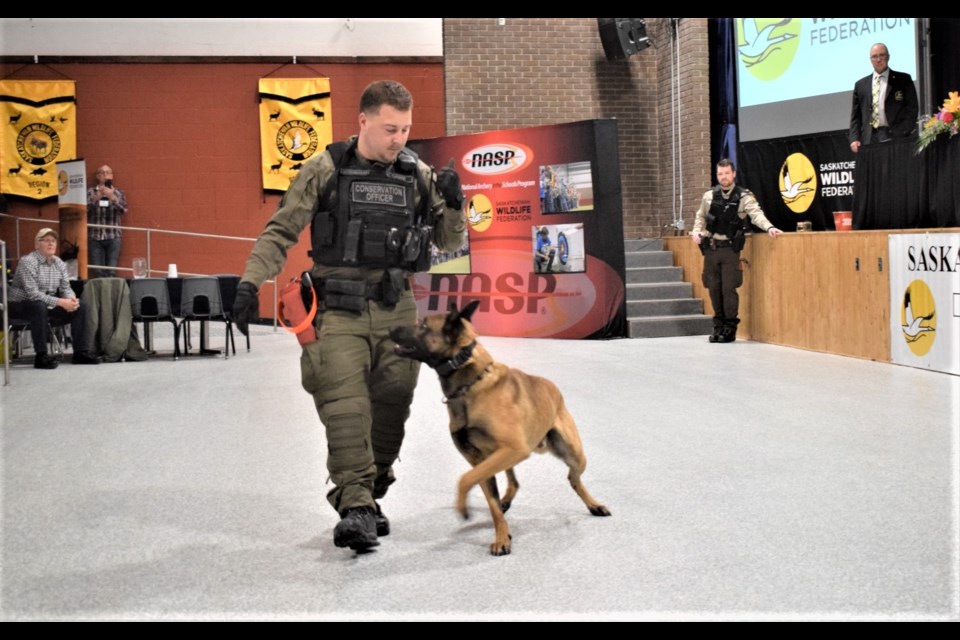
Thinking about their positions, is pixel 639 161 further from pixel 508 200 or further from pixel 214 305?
pixel 214 305

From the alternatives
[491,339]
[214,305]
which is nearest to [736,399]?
[491,339]

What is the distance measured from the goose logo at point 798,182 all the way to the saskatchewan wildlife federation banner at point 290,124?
Answer: 21.3 feet

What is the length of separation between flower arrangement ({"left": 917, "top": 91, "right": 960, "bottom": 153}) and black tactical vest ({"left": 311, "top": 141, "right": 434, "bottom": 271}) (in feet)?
18.0

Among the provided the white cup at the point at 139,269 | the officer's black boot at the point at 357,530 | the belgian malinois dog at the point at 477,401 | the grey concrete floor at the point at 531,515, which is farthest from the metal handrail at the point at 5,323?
the belgian malinois dog at the point at 477,401

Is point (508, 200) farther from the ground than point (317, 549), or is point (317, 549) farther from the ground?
point (508, 200)

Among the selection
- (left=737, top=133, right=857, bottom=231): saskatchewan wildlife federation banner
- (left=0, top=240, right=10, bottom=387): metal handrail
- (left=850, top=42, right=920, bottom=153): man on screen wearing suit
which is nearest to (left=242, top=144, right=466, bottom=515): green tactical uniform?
(left=0, top=240, right=10, bottom=387): metal handrail

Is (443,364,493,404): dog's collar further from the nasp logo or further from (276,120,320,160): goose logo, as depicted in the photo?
(276,120,320,160): goose logo

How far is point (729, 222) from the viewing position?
1001 centimetres

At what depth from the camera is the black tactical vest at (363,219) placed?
3.46 m

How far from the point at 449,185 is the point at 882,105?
25.4ft

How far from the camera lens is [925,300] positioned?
7.63m

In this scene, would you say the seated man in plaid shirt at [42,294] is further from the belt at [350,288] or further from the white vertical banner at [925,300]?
the white vertical banner at [925,300]

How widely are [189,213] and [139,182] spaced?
2.73 feet

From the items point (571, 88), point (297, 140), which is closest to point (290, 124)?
point (297, 140)
